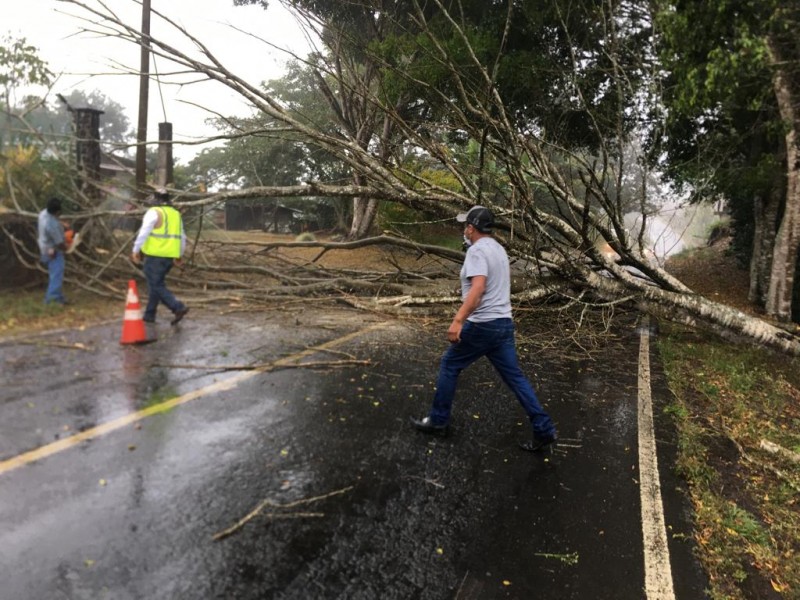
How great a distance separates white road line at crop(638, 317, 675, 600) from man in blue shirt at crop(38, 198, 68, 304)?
763cm

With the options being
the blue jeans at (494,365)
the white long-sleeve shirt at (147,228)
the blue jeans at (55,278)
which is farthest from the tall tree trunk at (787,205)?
the blue jeans at (55,278)

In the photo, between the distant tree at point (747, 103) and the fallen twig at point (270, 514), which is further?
the distant tree at point (747, 103)

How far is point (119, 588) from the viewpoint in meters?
2.40

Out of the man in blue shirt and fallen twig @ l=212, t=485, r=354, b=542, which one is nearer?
fallen twig @ l=212, t=485, r=354, b=542

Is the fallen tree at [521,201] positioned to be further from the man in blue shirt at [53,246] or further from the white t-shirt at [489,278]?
the white t-shirt at [489,278]

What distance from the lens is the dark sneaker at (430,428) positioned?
14.4 feet

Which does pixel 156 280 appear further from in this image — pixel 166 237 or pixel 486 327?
pixel 486 327

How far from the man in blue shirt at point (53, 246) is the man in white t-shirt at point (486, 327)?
20.4 feet

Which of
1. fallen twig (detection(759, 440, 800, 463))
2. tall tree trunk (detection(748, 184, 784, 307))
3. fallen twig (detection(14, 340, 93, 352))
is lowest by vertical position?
fallen twig (detection(14, 340, 93, 352))

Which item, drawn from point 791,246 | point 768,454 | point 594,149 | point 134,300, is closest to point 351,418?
point 134,300

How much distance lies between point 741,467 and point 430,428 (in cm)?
252

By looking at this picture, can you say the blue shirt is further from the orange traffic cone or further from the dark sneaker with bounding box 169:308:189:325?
the orange traffic cone

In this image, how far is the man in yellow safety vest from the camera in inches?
262

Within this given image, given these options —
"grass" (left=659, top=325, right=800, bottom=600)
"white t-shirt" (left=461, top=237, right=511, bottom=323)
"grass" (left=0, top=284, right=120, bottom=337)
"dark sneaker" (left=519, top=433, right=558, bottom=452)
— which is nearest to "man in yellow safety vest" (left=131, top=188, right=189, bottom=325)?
"grass" (left=0, top=284, right=120, bottom=337)
